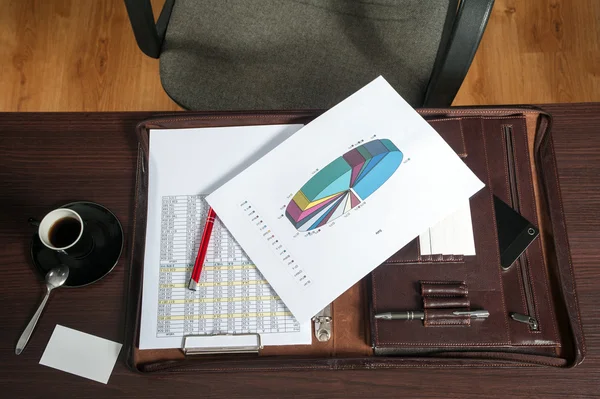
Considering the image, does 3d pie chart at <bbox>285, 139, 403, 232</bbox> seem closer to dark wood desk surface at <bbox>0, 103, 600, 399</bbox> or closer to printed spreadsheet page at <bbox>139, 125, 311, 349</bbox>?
printed spreadsheet page at <bbox>139, 125, 311, 349</bbox>

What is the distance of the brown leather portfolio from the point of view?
2.04 ft

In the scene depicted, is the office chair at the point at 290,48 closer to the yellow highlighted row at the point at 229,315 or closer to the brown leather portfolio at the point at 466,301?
the brown leather portfolio at the point at 466,301

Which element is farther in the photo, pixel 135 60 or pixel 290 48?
pixel 135 60

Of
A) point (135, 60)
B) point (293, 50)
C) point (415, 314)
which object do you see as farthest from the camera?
point (135, 60)

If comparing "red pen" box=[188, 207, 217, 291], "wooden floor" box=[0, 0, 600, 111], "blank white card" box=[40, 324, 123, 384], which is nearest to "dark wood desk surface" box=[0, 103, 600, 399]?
"blank white card" box=[40, 324, 123, 384]

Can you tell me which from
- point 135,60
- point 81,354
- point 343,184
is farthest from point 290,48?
point 135,60

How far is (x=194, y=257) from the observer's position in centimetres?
67

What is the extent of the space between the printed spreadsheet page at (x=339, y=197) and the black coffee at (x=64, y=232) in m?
0.19

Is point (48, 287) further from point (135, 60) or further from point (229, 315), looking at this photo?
point (135, 60)

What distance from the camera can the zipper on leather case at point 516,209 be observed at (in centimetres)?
62

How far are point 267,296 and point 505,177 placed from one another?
0.39m

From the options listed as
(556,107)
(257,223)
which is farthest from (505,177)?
(257,223)

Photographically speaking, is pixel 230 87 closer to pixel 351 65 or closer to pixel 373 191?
pixel 351 65

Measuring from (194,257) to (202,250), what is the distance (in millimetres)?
23
